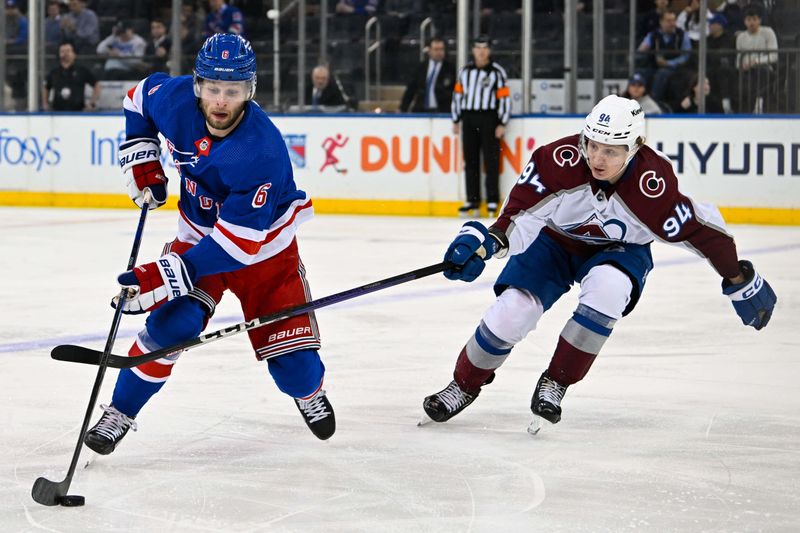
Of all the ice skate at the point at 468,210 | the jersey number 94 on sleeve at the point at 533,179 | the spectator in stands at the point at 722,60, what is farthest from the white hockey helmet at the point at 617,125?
the ice skate at the point at 468,210

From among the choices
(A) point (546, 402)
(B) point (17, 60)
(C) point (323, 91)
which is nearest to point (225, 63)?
(A) point (546, 402)

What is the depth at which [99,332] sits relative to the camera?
4750 mm

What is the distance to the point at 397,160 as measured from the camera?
10.1 m

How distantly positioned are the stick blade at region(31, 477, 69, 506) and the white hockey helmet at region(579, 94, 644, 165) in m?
1.44

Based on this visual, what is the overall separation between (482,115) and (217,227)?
22.8ft

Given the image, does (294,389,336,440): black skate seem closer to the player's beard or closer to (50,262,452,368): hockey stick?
(50,262,452,368): hockey stick

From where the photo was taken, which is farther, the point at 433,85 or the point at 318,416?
the point at 433,85

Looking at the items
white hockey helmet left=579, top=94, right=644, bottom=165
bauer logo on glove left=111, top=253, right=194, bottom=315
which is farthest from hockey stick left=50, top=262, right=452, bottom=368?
white hockey helmet left=579, top=94, right=644, bottom=165

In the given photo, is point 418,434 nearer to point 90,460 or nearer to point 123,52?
point 90,460

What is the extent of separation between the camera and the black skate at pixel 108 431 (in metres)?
2.97

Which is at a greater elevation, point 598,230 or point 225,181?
point 225,181

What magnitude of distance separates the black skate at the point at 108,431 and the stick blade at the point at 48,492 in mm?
269

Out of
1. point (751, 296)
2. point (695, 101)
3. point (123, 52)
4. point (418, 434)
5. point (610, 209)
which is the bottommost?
point (418, 434)

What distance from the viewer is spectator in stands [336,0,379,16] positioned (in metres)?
10.6
